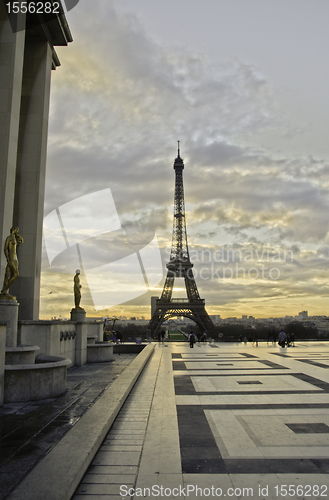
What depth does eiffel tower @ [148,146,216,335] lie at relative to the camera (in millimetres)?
55456

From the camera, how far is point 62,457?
15.9 feet

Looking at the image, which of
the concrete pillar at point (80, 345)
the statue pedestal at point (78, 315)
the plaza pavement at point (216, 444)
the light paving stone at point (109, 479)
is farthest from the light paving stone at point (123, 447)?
the statue pedestal at point (78, 315)

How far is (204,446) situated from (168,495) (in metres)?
1.86

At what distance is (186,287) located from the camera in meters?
60.5

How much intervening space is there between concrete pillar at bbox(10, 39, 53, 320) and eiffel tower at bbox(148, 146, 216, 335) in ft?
124

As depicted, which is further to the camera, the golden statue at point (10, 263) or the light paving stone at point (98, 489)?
the golden statue at point (10, 263)

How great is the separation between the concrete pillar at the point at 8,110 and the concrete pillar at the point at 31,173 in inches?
125

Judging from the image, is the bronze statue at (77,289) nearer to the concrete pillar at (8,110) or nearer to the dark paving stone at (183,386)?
the concrete pillar at (8,110)

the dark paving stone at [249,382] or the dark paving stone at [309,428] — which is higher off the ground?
the dark paving stone at [309,428]

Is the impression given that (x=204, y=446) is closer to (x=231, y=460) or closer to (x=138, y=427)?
(x=231, y=460)

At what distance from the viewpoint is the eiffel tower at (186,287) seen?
182 feet

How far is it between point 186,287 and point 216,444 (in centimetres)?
5451

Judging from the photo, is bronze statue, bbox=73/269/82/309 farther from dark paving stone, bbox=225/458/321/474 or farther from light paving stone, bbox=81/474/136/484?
dark paving stone, bbox=225/458/321/474

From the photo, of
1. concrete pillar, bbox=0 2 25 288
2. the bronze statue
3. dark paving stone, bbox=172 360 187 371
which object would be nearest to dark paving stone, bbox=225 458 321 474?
dark paving stone, bbox=172 360 187 371
